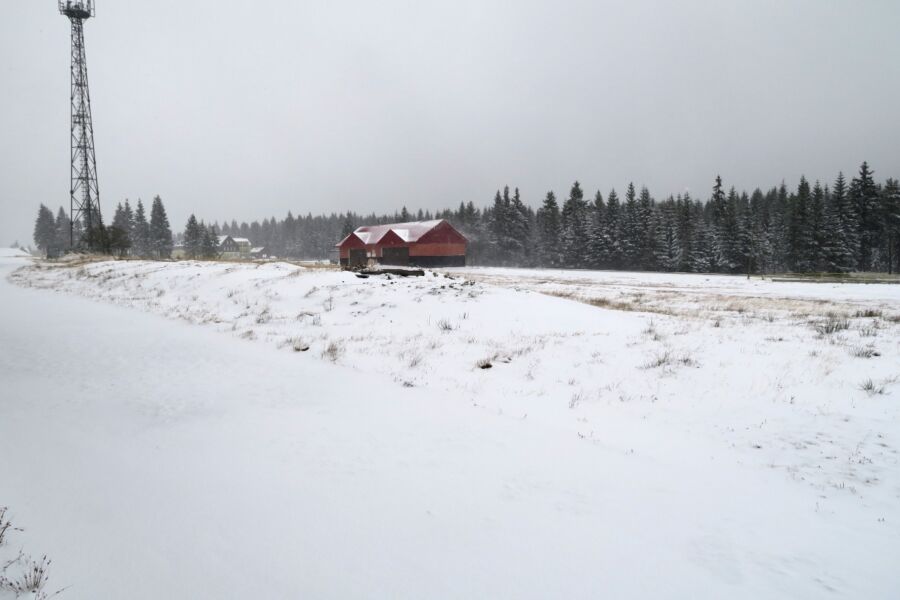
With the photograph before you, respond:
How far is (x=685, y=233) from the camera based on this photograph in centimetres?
6322

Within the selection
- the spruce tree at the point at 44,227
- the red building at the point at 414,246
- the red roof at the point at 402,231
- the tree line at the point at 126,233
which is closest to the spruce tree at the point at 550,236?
the red building at the point at 414,246

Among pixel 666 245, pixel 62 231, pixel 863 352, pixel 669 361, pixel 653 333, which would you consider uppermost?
pixel 62 231

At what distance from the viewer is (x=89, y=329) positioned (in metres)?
10.9

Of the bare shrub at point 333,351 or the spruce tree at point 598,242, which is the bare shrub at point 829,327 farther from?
the spruce tree at point 598,242

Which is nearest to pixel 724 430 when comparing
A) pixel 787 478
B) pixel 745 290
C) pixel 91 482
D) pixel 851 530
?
pixel 787 478

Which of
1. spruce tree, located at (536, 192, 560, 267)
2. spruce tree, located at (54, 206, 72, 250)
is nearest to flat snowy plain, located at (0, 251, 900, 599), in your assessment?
spruce tree, located at (536, 192, 560, 267)

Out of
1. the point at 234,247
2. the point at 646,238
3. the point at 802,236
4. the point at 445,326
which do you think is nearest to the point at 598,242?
the point at 646,238

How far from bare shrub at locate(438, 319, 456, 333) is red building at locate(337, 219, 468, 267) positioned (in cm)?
4187

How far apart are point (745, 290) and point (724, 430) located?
25.3 metres

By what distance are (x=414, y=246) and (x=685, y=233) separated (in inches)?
1575

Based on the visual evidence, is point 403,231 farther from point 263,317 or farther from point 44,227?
point 44,227

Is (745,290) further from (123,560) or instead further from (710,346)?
(123,560)

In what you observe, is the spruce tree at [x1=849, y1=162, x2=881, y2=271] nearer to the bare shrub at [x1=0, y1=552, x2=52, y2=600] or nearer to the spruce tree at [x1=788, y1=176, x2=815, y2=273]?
the spruce tree at [x1=788, y1=176, x2=815, y2=273]

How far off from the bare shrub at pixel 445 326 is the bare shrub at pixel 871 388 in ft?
26.9
